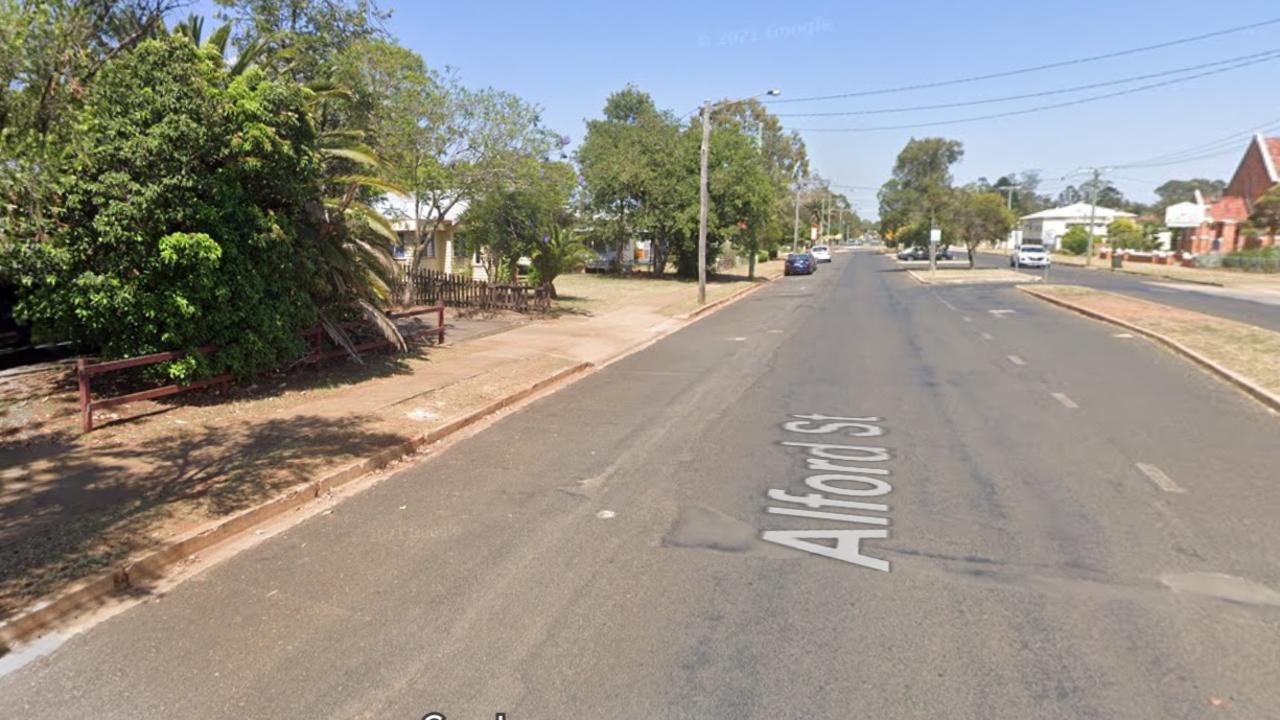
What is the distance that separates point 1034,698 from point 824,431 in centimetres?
550

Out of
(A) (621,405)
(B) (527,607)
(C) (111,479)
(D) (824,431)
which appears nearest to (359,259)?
(A) (621,405)

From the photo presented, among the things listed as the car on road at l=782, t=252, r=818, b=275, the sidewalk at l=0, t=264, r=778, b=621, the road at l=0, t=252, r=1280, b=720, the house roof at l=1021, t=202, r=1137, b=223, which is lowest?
the road at l=0, t=252, r=1280, b=720

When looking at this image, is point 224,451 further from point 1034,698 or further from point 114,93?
point 1034,698

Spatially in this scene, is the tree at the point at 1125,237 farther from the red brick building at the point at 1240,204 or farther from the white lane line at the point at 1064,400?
the white lane line at the point at 1064,400

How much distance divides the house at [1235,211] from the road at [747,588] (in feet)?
201

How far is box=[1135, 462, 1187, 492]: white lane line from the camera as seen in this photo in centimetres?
670

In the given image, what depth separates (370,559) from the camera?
5.25 metres

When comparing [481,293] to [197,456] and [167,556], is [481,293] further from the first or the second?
[167,556]

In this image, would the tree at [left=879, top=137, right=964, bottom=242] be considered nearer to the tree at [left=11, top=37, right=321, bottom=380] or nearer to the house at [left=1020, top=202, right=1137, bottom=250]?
the house at [left=1020, top=202, right=1137, bottom=250]

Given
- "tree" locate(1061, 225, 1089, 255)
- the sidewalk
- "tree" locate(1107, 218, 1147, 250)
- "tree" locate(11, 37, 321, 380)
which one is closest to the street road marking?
the sidewalk

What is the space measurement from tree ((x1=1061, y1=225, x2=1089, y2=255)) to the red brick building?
1216cm

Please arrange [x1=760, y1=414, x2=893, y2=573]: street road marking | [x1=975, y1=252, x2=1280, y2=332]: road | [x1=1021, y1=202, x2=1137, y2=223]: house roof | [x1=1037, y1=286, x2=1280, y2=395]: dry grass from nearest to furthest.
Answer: [x1=760, y1=414, x2=893, y2=573]: street road marking < [x1=1037, y1=286, x2=1280, y2=395]: dry grass < [x1=975, y1=252, x2=1280, y2=332]: road < [x1=1021, y1=202, x2=1137, y2=223]: house roof

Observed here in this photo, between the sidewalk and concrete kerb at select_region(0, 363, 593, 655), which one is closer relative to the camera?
concrete kerb at select_region(0, 363, 593, 655)

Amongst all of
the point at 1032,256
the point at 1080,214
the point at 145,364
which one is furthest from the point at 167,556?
the point at 1080,214
